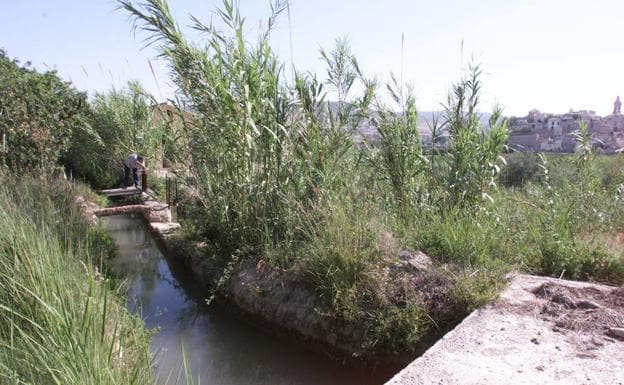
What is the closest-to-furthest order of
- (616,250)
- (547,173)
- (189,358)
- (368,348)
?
(368,348)
(189,358)
(616,250)
(547,173)

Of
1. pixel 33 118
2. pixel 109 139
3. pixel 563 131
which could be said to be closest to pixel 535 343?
pixel 563 131

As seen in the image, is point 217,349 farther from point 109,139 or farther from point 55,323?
point 109,139

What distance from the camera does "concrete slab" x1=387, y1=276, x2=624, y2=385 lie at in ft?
8.83

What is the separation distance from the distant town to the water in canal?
10.3ft

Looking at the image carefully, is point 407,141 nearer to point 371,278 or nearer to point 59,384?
point 371,278

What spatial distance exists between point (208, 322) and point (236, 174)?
159 centimetres

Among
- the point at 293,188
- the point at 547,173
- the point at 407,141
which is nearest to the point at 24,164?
the point at 293,188

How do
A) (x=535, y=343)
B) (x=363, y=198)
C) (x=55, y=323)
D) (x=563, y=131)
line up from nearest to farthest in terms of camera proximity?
1. (x=55, y=323)
2. (x=535, y=343)
3. (x=363, y=198)
4. (x=563, y=131)

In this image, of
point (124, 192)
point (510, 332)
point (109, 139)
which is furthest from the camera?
point (109, 139)

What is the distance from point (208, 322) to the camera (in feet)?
16.3

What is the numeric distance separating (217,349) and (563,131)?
6586 millimetres

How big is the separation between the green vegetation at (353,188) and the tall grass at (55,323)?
187 centimetres

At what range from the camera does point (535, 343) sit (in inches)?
120

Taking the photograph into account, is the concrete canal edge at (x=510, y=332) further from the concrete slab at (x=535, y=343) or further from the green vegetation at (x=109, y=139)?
the green vegetation at (x=109, y=139)
